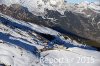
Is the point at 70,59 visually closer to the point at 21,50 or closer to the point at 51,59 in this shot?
the point at 51,59

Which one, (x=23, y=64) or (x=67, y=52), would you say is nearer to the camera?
(x=23, y=64)

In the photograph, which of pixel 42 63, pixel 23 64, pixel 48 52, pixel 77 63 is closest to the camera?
pixel 23 64

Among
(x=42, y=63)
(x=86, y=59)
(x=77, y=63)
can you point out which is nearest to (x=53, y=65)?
(x=42, y=63)

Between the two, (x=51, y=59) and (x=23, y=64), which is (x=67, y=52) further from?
(x=23, y=64)

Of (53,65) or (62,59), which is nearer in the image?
(53,65)

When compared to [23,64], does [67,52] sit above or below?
above

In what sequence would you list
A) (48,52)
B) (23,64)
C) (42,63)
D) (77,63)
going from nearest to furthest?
(23,64), (42,63), (77,63), (48,52)

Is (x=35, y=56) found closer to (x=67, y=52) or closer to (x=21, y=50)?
(x=21, y=50)

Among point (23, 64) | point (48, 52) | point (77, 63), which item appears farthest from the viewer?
point (48, 52)

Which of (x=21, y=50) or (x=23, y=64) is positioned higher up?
(x=21, y=50)

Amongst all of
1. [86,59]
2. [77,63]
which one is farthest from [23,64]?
[86,59]
